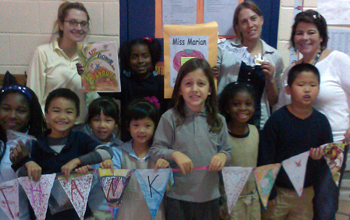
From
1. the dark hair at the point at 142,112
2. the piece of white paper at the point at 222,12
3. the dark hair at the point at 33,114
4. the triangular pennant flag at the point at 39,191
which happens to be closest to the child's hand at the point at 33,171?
the triangular pennant flag at the point at 39,191

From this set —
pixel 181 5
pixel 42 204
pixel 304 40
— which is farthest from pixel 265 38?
pixel 42 204

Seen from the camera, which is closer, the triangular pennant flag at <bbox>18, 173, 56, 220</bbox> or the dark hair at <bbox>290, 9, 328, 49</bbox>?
the triangular pennant flag at <bbox>18, 173, 56, 220</bbox>

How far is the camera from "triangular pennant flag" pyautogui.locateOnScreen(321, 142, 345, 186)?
5.13ft

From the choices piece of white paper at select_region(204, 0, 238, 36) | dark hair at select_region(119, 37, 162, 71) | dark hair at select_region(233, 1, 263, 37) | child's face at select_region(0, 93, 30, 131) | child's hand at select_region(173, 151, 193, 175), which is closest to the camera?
child's hand at select_region(173, 151, 193, 175)

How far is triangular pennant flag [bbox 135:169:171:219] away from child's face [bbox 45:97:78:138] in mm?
498

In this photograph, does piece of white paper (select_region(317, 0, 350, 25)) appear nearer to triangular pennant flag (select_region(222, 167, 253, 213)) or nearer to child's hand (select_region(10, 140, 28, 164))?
triangular pennant flag (select_region(222, 167, 253, 213))

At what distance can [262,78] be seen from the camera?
1.90m

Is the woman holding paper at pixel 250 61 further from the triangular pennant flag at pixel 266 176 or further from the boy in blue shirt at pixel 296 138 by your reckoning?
the triangular pennant flag at pixel 266 176

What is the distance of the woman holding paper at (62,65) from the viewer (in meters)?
2.02

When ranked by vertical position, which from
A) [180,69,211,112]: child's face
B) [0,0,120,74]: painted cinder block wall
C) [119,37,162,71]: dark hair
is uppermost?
[0,0,120,74]: painted cinder block wall

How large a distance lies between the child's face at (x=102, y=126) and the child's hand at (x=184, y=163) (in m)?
0.59

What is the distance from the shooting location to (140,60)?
207 cm

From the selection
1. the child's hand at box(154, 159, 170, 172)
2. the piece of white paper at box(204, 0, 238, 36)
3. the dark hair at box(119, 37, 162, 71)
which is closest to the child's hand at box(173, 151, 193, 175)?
the child's hand at box(154, 159, 170, 172)

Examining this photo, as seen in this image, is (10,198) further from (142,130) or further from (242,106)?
(242,106)
